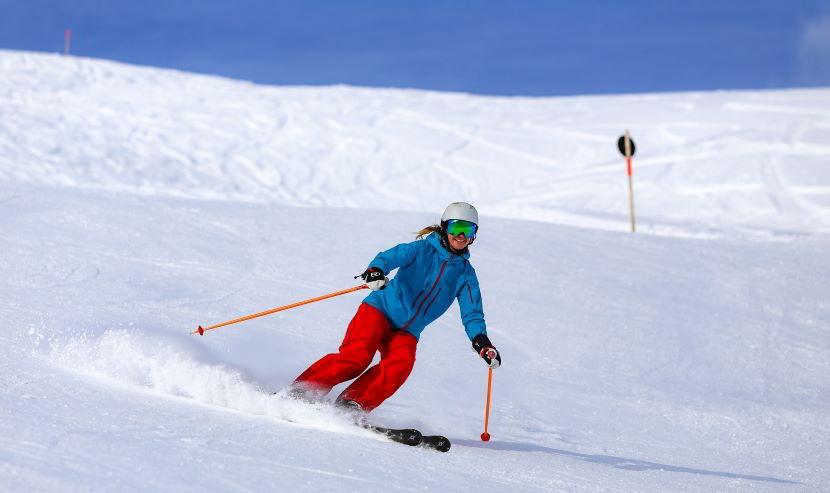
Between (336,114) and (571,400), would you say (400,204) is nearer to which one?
(336,114)

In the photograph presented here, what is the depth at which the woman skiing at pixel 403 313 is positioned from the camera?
14.4ft

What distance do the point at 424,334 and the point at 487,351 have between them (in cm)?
273

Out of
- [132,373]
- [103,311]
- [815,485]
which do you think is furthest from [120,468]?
[815,485]

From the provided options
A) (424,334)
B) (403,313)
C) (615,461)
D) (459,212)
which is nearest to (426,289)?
(403,313)

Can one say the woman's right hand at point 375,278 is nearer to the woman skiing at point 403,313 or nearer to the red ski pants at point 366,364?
the woman skiing at point 403,313

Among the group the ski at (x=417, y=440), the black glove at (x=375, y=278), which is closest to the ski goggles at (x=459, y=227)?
the black glove at (x=375, y=278)

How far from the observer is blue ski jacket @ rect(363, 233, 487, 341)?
4.53m

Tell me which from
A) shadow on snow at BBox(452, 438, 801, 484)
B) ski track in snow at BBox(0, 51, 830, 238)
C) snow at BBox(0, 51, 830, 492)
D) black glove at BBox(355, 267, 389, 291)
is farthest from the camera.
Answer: ski track in snow at BBox(0, 51, 830, 238)

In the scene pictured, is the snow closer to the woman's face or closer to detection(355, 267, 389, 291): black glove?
detection(355, 267, 389, 291): black glove

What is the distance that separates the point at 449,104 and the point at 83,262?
19.8 metres

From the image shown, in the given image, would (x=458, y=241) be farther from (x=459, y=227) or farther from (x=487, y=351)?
(x=487, y=351)

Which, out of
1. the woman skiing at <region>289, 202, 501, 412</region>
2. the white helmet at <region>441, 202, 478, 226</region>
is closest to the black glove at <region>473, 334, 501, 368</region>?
the woman skiing at <region>289, 202, 501, 412</region>

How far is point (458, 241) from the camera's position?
447 centimetres

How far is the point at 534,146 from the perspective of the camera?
21969 mm
